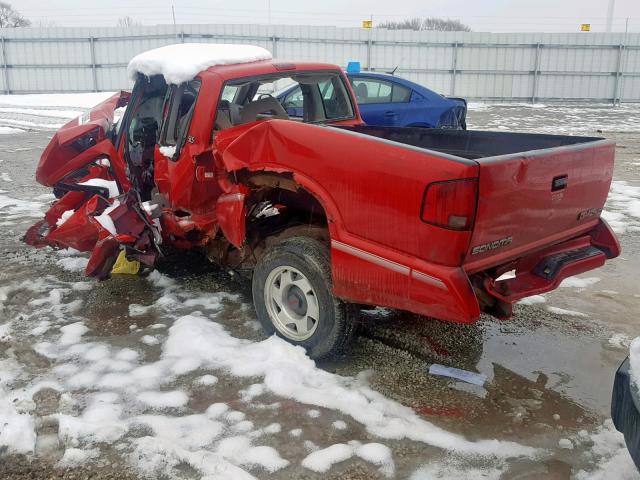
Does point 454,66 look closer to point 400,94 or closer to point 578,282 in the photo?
point 400,94

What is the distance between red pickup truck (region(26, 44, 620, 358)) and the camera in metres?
3.05

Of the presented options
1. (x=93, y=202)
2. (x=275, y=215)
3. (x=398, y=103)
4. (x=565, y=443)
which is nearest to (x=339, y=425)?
(x=565, y=443)

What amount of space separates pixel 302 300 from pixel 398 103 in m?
6.68

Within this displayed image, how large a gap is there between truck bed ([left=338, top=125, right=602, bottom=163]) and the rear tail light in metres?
1.40

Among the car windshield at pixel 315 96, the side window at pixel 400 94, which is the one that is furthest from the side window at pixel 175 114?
the side window at pixel 400 94

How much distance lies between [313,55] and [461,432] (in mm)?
21541

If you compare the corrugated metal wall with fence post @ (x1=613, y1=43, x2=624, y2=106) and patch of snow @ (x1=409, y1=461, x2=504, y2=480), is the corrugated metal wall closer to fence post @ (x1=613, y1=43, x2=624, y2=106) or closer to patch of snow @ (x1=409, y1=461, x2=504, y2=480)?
fence post @ (x1=613, y1=43, x2=624, y2=106)

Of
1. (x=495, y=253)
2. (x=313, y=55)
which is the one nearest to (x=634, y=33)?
(x=313, y=55)

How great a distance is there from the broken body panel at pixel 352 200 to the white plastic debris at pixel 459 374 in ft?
1.64

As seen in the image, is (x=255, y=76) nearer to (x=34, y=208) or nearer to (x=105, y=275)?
(x=105, y=275)

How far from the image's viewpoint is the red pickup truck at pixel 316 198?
3.05m

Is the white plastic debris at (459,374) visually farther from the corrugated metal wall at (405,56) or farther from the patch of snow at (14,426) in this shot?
the corrugated metal wall at (405,56)

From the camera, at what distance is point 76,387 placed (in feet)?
11.4

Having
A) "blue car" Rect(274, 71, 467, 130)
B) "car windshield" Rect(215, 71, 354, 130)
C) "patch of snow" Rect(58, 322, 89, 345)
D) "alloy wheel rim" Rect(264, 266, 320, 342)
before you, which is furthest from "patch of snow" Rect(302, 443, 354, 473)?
"blue car" Rect(274, 71, 467, 130)
